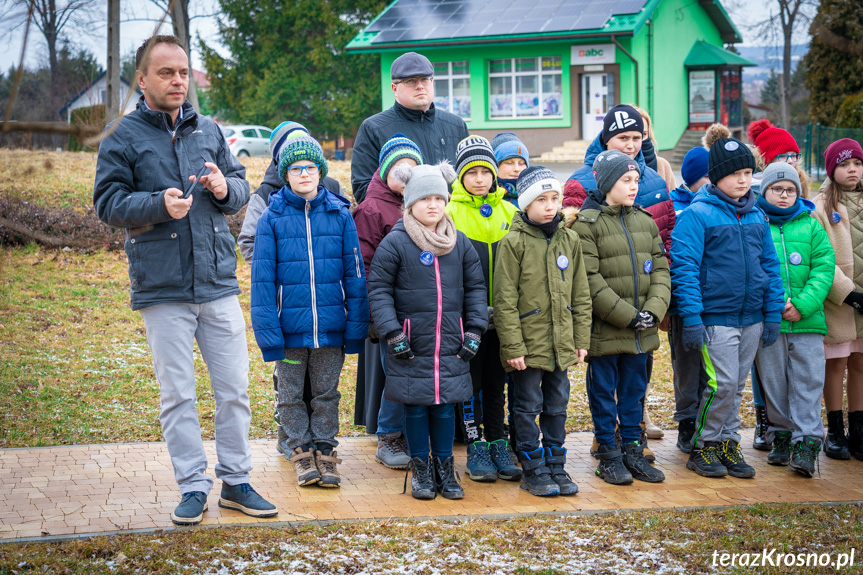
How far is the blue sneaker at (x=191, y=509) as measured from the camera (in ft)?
14.2

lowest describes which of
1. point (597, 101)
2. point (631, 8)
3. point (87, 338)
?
point (87, 338)

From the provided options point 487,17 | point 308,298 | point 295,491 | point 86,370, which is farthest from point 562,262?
point 487,17

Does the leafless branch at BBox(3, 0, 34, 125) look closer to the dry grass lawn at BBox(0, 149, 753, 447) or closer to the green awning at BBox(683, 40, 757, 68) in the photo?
the dry grass lawn at BBox(0, 149, 753, 447)

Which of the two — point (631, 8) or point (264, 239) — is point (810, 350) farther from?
point (631, 8)

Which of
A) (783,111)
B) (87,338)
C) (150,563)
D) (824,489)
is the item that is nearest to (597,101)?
(783,111)

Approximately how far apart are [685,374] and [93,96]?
4377 millimetres

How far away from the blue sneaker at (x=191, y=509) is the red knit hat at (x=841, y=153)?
14.8 feet

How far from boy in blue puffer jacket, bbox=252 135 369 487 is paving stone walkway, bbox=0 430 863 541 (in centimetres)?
33

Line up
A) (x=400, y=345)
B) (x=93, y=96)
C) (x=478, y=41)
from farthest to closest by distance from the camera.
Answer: (x=478, y=41) < (x=400, y=345) < (x=93, y=96)

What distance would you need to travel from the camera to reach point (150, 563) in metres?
3.85

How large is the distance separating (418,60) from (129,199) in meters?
2.47

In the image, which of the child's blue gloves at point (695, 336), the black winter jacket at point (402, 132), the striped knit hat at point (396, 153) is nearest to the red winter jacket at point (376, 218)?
the striped knit hat at point (396, 153)

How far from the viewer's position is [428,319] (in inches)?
190

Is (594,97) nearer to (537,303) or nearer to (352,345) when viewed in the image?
(537,303)
